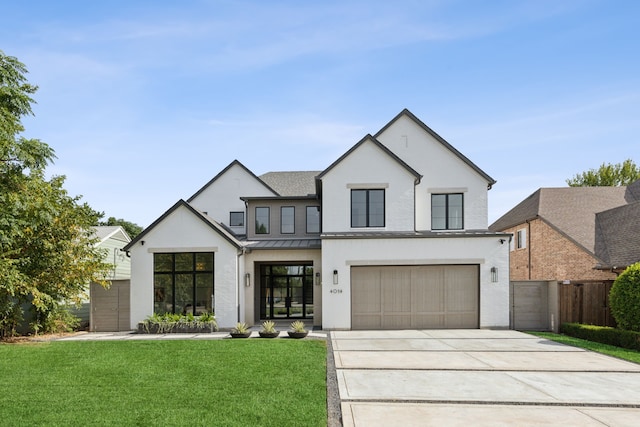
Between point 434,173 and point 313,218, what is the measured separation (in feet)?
21.2

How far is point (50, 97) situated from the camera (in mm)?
14164

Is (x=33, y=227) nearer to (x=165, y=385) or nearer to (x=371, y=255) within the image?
(x=165, y=385)

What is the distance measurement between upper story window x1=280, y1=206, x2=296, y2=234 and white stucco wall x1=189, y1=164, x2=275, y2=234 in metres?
4.30

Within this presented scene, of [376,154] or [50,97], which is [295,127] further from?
[50,97]

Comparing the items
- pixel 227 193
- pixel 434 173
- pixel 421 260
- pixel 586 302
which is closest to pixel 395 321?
pixel 421 260

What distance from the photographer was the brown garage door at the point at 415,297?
19.6 m

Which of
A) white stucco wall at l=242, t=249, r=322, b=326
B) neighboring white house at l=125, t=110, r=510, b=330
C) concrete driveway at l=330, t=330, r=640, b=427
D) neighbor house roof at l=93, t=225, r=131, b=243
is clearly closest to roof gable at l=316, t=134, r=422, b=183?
neighboring white house at l=125, t=110, r=510, b=330

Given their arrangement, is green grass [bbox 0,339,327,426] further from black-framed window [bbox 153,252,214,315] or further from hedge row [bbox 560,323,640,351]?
hedge row [bbox 560,323,640,351]

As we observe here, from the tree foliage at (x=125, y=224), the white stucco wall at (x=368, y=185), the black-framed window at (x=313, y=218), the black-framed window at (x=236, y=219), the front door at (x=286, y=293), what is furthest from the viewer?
the tree foliage at (x=125, y=224)

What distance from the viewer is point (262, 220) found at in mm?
24141

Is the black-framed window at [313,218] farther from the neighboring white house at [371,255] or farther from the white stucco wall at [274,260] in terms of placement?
the white stucco wall at [274,260]

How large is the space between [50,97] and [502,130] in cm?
1512

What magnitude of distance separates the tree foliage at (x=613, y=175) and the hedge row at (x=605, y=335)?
32897 millimetres

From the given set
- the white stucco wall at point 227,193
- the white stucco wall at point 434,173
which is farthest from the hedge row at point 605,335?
the white stucco wall at point 227,193
